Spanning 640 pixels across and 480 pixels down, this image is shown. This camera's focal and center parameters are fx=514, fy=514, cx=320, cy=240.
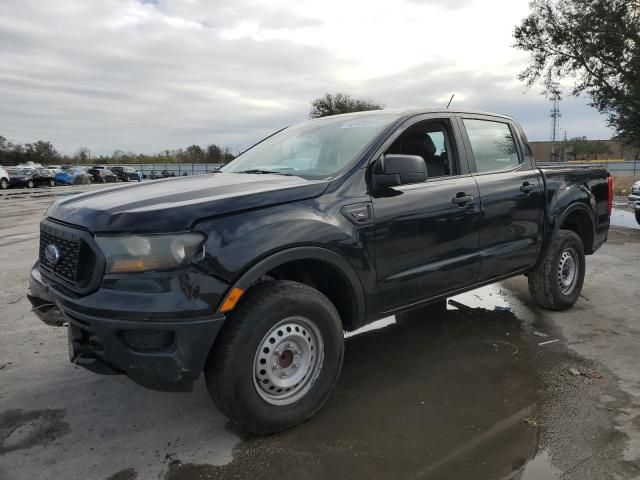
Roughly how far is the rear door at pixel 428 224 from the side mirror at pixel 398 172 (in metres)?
0.10

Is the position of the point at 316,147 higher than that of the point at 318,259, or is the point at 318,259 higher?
the point at 316,147

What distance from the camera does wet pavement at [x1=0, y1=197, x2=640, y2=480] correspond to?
2629 mm

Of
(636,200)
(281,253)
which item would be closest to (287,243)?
(281,253)

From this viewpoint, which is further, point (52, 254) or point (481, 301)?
point (481, 301)

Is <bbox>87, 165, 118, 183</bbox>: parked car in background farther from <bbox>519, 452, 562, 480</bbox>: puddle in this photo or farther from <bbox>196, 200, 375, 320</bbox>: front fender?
<bbox>519, 452, 562, 480</bbox>: puddle

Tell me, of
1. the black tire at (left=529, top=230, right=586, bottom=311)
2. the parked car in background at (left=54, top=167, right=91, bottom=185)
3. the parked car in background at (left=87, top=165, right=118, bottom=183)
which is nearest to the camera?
the black tire at (left=529, top=230, right=586, bottom=311)

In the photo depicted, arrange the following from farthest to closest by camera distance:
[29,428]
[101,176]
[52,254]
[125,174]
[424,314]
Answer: [125,174] → [101,176] → [424,314] → [29,428] → [52,254]

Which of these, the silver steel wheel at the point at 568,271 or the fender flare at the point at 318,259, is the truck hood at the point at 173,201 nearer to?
the fender flare at the point at 318,259

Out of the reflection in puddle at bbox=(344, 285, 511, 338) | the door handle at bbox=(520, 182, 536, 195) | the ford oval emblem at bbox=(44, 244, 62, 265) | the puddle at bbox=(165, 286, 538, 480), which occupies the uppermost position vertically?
the door handle at bbox=(520, 182, 536, 195)

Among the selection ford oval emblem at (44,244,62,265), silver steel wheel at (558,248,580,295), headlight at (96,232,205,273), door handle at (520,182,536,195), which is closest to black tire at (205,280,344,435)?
headlight at (96,232,205,273)

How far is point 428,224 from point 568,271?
237 centimetres

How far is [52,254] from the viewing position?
288 cm

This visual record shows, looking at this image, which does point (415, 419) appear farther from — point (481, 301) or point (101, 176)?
point (101, 176)

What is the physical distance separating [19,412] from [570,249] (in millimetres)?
4758
